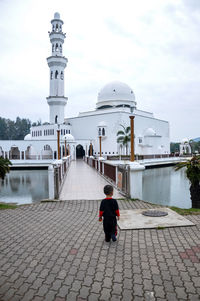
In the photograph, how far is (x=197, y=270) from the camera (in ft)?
11.4

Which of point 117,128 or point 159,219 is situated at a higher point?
point 117,128

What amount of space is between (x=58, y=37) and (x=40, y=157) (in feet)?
72.7

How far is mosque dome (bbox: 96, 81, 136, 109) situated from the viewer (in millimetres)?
54156

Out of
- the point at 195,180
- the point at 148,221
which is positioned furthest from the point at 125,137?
the point at 148,221

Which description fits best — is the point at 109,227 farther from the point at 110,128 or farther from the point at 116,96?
the point at 116,96

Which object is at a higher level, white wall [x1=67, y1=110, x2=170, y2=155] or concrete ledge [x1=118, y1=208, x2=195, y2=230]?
white wall [x1=67, y1=110, x2=170, y2=155]

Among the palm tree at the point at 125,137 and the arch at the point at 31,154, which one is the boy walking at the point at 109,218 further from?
the arch at the point at 31,154

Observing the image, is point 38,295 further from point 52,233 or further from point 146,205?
point 146,205

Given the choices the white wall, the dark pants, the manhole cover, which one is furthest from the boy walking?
the white wall

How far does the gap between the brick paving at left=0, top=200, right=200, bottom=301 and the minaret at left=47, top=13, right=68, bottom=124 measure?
4322cm

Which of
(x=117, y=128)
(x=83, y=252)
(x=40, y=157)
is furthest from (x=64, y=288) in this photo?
(x=117, y=128)

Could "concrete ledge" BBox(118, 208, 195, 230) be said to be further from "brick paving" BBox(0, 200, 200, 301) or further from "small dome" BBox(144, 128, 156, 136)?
"small dome" BBox(144, 128, 156, 136)

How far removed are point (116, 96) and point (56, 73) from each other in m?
14.4

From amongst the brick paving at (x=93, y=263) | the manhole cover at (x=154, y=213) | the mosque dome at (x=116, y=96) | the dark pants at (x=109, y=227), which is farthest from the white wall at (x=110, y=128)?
the dark pants at (x=109, y=227)
